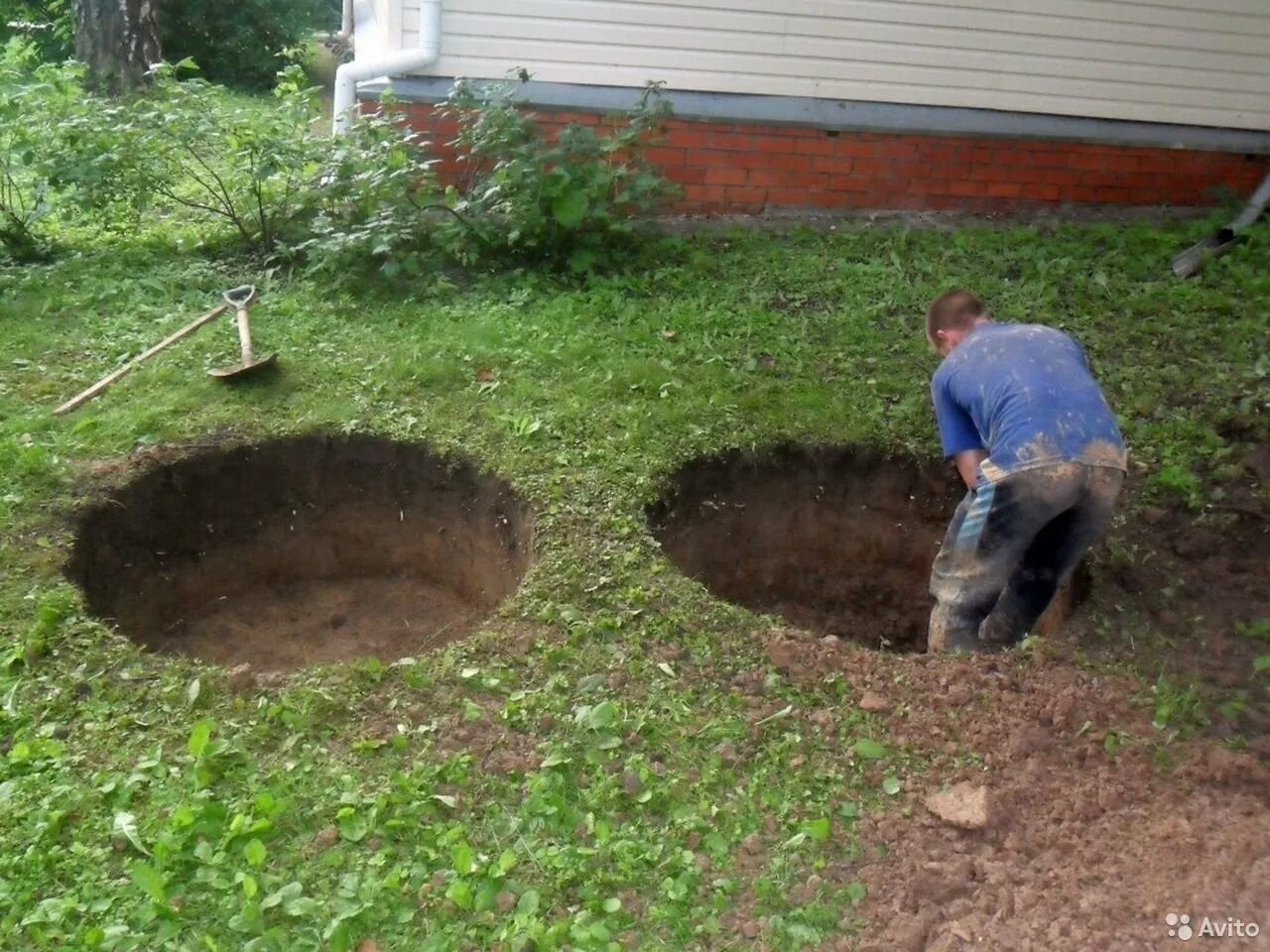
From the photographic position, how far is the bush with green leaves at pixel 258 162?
264 inches

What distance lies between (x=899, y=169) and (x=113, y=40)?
8784 mm

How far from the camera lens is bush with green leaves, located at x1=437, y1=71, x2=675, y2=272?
6.70 meters

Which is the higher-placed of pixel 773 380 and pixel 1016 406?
pixel 1016 406

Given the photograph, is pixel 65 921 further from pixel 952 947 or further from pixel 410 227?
pixel 410 227

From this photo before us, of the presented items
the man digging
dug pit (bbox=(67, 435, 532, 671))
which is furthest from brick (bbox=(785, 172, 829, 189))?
dug pit (bbox=(67, 435, 532, 671))

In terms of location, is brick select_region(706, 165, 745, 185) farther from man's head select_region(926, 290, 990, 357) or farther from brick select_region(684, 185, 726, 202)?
man's head select_region(926, 290, 990, 357)

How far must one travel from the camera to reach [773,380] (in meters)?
5.83

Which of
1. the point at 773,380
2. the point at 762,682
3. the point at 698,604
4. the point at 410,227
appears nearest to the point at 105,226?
the point at 410,227

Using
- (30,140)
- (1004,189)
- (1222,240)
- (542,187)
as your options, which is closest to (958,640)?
(542,187)

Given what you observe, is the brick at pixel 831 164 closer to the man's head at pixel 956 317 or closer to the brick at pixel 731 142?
the brick at pixel 731 142

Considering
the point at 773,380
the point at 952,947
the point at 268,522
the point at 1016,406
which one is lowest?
the point at 268,522

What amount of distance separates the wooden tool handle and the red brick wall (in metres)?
2.08

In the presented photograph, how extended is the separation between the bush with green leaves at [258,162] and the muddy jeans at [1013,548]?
14.0 ft

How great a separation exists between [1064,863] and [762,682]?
1150mm
